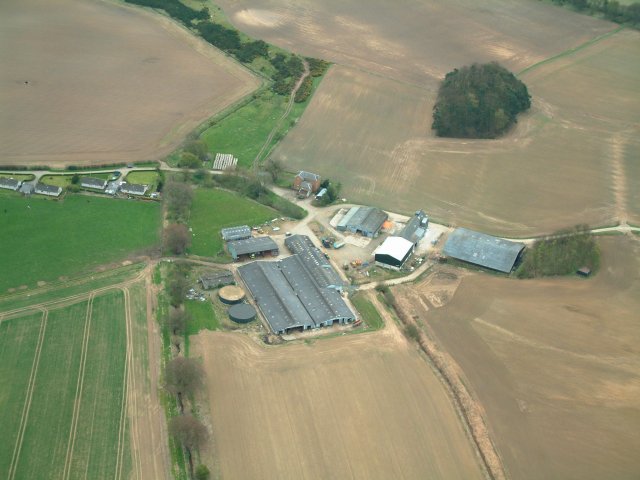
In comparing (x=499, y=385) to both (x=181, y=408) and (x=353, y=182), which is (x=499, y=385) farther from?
(x=353, y=182)

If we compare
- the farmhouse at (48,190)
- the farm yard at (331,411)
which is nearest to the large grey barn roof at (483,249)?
the farm yard at (331,411)

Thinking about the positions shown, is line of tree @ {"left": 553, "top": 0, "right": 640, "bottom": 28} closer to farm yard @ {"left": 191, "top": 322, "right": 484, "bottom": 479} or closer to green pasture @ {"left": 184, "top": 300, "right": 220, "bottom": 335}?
farm yard @ {"left": 191, "top": 322, "right": 484, "bottom": 479}

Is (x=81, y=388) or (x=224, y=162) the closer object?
(x=81, y=388)

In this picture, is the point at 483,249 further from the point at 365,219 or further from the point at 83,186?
the point at 83,186

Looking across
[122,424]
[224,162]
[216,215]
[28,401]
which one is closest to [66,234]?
[216,215]

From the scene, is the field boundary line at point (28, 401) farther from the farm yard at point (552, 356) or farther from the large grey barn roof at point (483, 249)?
the large grey barn roof at point (483, 249)

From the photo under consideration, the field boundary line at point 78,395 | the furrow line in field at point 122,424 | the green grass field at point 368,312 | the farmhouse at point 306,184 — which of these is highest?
the farmhouse at point 306,184

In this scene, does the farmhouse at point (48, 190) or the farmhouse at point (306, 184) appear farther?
the farmhouse at point (306, 184)
